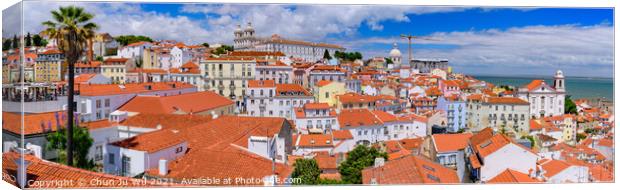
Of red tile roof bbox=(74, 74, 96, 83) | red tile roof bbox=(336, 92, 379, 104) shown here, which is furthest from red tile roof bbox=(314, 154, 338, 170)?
red tile roof bbox=(74, 74, 96, 83)

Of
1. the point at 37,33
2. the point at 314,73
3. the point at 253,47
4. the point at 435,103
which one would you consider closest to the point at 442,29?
the point at 435,103

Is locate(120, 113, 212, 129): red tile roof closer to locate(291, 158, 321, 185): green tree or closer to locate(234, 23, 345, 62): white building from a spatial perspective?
locate(234, 23, 345, 62): white building

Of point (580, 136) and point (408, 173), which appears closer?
point (408, 173)

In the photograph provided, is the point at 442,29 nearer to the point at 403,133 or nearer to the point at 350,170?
the point at 403,133

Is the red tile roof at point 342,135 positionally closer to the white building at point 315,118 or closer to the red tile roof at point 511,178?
the white building at point 315,118

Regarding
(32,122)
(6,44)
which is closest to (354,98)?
(32,122)

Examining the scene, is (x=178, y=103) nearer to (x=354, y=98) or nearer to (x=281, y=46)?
(x=281, y=46)
